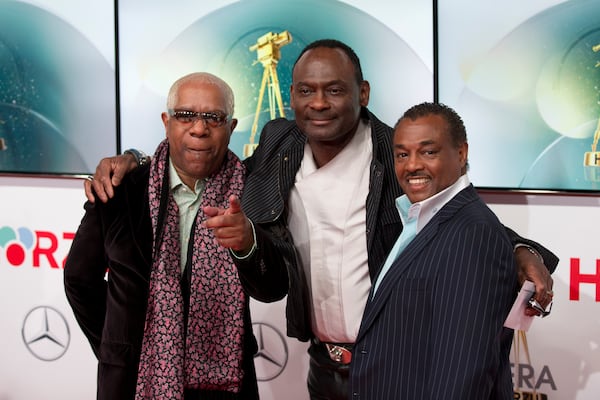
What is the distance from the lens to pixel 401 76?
9.28ft

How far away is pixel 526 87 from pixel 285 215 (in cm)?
122

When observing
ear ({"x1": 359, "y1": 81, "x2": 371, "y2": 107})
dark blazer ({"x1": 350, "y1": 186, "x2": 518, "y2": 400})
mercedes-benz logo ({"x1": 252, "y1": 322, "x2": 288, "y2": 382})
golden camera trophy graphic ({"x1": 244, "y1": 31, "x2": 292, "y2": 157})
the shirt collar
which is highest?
golden camera trophy graphic ({"x1": 244, "y1": 31, "x2": 292, "y2": 157})

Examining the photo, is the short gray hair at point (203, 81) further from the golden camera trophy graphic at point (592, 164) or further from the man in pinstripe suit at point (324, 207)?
the golden camera trophy graphic at point (592, 164)

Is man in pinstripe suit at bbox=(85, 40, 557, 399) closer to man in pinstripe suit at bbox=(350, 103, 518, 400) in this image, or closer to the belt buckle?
the belt buckle

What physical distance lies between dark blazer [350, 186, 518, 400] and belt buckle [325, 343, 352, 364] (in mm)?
382

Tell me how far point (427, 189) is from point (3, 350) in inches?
104

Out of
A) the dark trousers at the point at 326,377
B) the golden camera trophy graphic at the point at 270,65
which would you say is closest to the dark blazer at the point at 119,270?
the dark trousers at the point at 326,377

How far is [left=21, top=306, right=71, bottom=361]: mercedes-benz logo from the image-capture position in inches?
133

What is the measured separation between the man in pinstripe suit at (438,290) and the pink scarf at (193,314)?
1.66ft

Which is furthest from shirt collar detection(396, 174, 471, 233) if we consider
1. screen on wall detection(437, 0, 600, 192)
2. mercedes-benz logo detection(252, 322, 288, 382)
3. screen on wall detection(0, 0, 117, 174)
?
screen on wall detection(0, 0, 117, 174)

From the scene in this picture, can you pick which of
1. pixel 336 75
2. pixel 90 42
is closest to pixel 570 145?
pixel 336 75

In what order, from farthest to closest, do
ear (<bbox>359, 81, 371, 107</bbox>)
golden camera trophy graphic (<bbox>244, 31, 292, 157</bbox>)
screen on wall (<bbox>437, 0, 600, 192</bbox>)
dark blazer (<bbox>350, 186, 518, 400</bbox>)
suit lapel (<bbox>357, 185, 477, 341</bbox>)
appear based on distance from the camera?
golden camera trophy graphic (<bbox>244, 31, 292, 157</bbox>) < screen on wall (<bbox>437, 0, 600, 192</bbox>) < ear (<bbox>359, 81, 371, 107</bbox>) < suit lapel (<bbox>357, 185, 477, 341</bbox>) < dark blazer (<bbox>350, 186, 518, 400</bbox>)

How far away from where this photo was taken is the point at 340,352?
6.95ft

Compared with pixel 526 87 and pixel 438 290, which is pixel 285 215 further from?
pixel 526 87
